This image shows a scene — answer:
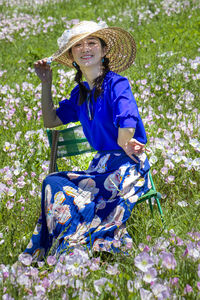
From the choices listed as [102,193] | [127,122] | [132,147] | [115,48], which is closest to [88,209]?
[102,193]

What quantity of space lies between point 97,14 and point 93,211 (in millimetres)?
7774

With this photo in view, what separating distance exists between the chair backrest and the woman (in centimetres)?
15

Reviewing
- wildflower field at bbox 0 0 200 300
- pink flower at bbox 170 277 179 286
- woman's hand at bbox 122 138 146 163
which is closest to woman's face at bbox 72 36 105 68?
woman's hand at bbox 122 138 146 163

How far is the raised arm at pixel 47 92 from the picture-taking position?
3.18 meters

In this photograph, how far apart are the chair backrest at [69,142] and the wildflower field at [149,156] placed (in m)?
0.37

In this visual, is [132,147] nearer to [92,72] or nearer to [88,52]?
[92,72]

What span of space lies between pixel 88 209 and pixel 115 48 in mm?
1283

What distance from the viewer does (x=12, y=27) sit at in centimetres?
917

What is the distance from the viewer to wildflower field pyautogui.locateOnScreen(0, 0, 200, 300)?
2037 mm

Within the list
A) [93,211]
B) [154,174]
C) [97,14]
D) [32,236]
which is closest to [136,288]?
[93,211]

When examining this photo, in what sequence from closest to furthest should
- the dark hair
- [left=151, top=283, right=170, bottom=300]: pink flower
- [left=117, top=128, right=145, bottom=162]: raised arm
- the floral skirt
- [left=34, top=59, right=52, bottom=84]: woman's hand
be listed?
[left=151, top=283, right=170, bottom=300]: pink flower, the floral skirt, [left=117, top=128, right=145, bottom=162]: raised arm, the dark hair, [left=34, top=59, right=52, bottom=84]: woman's hand

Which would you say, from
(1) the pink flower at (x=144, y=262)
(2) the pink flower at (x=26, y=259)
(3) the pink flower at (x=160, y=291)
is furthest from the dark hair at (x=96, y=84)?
(3) the pink flower at (x=160, y=291)

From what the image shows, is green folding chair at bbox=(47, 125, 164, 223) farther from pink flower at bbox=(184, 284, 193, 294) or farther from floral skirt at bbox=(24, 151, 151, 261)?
pink flower at bbox=(184, 284, 193, 294)

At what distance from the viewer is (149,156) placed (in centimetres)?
370
